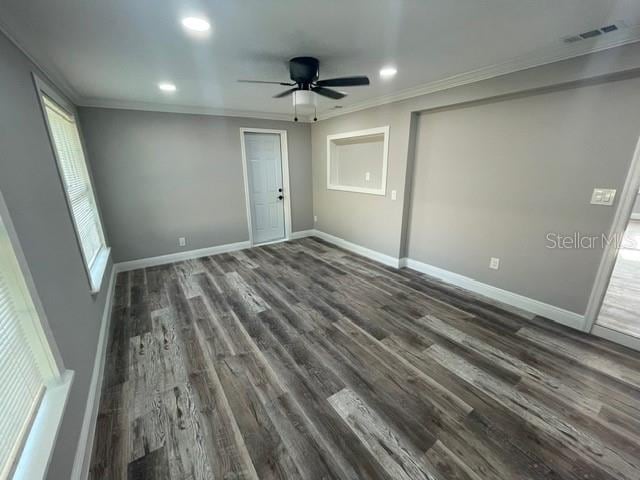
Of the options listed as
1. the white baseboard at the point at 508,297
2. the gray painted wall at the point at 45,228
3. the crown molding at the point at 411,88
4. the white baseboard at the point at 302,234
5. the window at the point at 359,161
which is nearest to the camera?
the gray painted wall at the point at 45,228

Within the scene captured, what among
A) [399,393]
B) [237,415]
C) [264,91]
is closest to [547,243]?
[399,393]

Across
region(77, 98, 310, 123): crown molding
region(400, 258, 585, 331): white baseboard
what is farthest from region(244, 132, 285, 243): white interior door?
region(400, 258, 585, 331): white baseboard

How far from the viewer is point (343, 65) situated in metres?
2.42

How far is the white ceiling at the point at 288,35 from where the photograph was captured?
1504 mm

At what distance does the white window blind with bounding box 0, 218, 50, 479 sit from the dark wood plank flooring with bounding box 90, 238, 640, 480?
Answer: 23.4 inches

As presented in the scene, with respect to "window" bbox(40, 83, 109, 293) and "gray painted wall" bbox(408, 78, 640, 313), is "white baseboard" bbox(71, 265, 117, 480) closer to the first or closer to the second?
"window" bbox(40, 83, 109, 293)

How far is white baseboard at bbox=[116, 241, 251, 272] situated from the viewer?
13.1ft

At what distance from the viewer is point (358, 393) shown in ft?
6.09

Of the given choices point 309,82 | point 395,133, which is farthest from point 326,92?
point 395,133

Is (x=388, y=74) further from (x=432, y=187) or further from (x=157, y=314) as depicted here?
(x=157, y=314)

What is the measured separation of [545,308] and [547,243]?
680 mm

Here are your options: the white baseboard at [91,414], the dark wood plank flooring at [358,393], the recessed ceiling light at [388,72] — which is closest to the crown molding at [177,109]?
the recessed ceiling light at [388,72]

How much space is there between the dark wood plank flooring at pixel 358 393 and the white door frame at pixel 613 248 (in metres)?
0.24

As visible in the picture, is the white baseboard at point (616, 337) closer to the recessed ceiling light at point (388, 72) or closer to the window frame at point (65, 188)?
the recessed ceiling light at point (388, 72)
